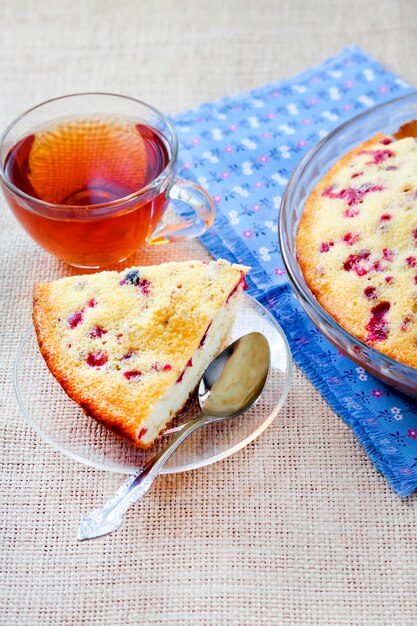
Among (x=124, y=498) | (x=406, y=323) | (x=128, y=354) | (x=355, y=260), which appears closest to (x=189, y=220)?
(x=355, y=260)

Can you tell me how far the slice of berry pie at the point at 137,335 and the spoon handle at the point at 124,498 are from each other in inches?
2.5

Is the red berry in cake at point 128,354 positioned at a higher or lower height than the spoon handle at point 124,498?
higher

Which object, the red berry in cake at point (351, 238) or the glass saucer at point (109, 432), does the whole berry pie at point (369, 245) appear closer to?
the red berry in cake at point (351, 238)

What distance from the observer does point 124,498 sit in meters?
1.75

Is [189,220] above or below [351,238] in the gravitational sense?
below

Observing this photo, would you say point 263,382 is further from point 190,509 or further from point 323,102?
point 323,102

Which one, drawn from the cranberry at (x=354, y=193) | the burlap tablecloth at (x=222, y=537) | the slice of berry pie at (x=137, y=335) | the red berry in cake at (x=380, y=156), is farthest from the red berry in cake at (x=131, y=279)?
the red berry in cake at (x=380, y=156)

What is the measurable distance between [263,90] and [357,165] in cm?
81

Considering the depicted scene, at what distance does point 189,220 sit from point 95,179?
34 centimetres

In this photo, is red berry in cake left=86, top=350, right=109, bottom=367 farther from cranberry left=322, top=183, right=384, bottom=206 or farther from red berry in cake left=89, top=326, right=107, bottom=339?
cranberry left=322, top=183, right=384, bottom=206

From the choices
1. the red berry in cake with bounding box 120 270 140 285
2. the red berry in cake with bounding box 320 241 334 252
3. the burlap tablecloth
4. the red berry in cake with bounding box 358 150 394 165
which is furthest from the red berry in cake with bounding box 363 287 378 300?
the red berry in cake with bounding box 120 270 140 285

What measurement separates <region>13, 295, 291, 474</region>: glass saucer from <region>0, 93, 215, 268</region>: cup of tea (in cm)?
37

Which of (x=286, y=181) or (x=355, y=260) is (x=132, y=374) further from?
(x=286, y=181)

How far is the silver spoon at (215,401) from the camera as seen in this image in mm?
1726
